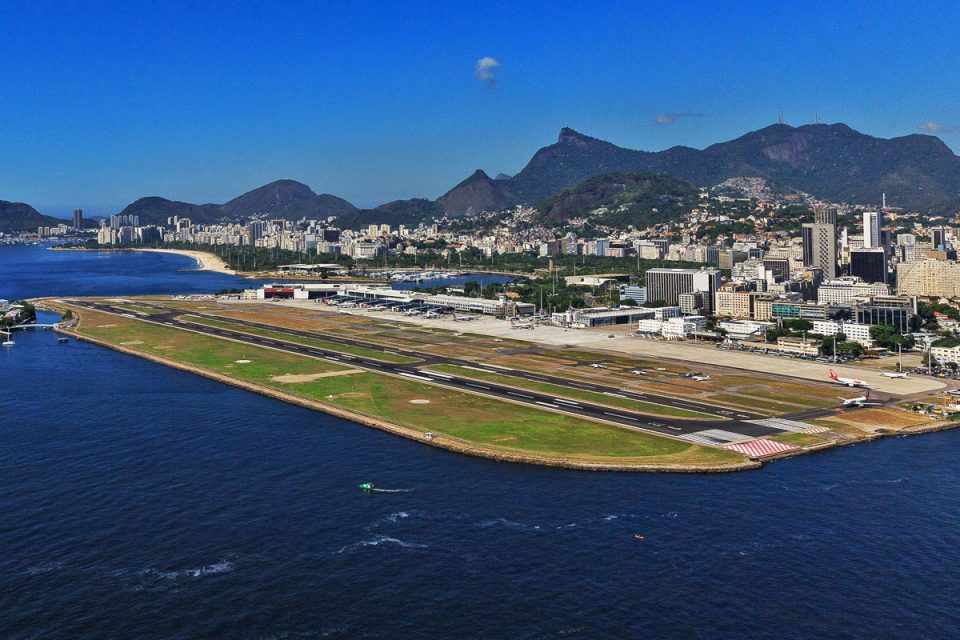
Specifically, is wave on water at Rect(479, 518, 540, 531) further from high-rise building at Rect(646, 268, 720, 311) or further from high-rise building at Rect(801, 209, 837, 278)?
high-rise building at Rect(801, 209, 837, 278)

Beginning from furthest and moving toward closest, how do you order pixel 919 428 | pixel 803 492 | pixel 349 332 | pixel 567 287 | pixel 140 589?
pixel 567 287
pixel 349 332
pixel 919 428
pixel 803 492
pixel 140 589

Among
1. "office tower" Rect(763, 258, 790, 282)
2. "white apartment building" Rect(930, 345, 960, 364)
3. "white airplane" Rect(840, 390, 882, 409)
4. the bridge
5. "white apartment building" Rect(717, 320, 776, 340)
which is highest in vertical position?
"office tower" Rect(763, 258, 790, 282)

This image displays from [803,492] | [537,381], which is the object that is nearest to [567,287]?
[537,381]

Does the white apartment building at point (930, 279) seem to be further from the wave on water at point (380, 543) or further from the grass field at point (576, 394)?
the wave on water at point (380, 543)

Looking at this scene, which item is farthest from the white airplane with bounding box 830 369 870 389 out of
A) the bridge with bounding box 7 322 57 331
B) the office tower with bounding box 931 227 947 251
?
the office tower with bounding box 931 227 947 251

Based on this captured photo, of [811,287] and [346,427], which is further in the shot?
[811,287]

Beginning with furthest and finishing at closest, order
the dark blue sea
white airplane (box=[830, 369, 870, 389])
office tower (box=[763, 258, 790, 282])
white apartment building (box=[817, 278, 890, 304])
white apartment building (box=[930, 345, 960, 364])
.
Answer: office tower (box=[763, 258, 790, 282]), white apartment building (box=[817, 278, 890, 304]), white apartment building (box=[930, 345, 960, 364]), white airplane (box=[830, 369, 870, 389]), the dark blue sea

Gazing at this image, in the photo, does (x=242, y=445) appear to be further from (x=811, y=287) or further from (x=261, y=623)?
(x=811, y=287)

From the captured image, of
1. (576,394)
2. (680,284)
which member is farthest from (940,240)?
(576,394)
